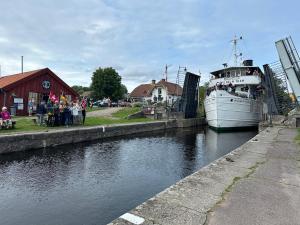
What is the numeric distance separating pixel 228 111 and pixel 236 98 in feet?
4.18

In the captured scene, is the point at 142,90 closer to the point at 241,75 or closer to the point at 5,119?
the point at 241,75

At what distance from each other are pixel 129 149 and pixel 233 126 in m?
13.6

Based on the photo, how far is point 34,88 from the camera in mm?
25109

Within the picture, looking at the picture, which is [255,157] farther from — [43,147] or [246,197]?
[43,147]

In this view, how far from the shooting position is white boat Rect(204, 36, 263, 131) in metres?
25.5

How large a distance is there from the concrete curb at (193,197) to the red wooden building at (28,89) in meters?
19.4

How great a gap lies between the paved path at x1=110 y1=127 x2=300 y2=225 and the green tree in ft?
173

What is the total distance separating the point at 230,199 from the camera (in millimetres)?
5285

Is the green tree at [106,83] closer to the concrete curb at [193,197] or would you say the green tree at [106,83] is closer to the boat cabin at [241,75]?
the boat cabin at [241,75]

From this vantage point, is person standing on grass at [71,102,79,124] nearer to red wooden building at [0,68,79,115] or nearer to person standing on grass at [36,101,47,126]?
person standing on grass at [36,101,47,126]

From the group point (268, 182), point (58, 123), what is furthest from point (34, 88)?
point (268, 182)

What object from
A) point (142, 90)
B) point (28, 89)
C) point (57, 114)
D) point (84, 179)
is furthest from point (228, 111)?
point (142, 90)

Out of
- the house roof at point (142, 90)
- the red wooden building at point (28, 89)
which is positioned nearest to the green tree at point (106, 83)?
the house roof at point (142, 90)

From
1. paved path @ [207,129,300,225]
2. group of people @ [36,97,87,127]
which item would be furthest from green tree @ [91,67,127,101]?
paved path @ [207,129,300,225]
